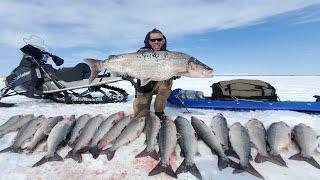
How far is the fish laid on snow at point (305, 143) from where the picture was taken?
463 centimetres

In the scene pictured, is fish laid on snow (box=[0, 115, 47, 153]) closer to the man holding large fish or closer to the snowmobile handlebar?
the man holding large fish

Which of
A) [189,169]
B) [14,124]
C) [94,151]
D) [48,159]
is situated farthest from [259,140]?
[14,124]

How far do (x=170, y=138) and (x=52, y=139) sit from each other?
155 centimetres

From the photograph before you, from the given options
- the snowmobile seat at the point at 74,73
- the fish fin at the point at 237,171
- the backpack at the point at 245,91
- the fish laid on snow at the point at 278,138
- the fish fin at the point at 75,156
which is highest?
the snowmobile seat at the point at 74,73

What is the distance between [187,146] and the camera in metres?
4.81

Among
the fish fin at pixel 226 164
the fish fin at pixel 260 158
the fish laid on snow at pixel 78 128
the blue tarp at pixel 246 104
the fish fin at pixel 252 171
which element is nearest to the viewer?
the fish fin at pixel 252 171

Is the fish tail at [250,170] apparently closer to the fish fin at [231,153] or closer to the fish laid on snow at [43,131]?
the fish fin at [231,153]

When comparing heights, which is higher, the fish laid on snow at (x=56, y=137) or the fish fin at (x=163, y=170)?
the fish laid on snow at (x=56, y=137)

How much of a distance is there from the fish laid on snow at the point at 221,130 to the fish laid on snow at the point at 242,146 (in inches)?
2.9

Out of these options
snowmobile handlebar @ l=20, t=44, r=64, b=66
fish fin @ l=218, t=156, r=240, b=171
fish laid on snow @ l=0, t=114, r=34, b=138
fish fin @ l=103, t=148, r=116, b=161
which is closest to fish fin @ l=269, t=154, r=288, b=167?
fish fin @ l=218, t=156, r=240, b=171

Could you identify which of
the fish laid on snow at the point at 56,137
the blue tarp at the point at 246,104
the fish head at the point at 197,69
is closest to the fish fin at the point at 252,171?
the fish head at the point at 197,69

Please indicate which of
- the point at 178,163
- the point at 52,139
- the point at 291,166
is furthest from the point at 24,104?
the point at 291,166

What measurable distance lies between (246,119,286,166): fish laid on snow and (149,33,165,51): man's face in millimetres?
1770

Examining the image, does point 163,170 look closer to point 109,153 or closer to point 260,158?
point 109,153
